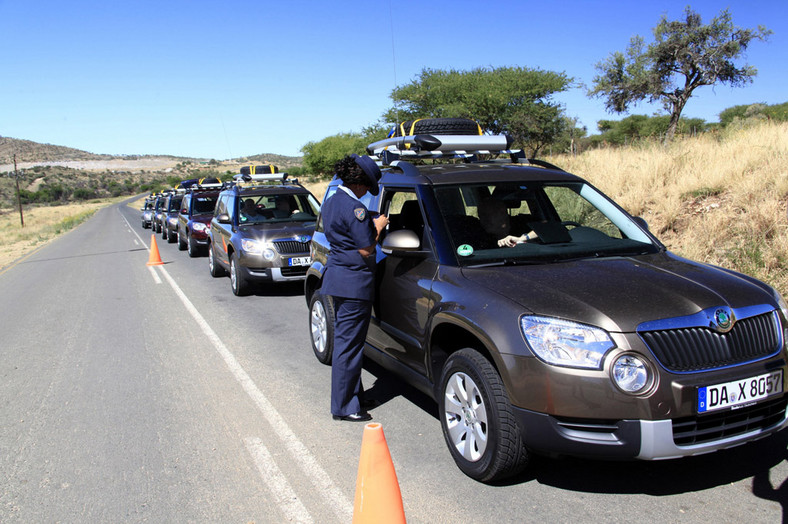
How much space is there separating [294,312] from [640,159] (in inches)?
311

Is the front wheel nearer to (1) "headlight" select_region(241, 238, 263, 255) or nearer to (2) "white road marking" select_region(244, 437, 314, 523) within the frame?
(1) "headlight" select_region(241, 238, 263, 255)

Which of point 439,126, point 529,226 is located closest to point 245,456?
point 529,226

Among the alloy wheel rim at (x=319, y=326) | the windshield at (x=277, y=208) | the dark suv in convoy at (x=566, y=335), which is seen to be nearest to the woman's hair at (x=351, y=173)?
the dark suv in convoy at (x=566, y=335)

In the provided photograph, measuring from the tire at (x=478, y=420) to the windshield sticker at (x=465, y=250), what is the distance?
747 mm

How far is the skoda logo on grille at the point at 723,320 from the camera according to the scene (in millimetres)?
3197

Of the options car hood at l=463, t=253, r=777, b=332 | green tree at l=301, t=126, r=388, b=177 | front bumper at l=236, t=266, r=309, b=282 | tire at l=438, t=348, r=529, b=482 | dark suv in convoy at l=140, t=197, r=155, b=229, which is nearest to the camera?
car hood at l=463, t=253, r=777, b=332

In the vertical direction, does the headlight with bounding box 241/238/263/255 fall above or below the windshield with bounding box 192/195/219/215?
below

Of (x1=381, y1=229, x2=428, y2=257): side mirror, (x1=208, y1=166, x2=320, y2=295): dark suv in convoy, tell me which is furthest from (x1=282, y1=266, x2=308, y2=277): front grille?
(x1=381, y1=229, x2=428, y2=257): side mirror

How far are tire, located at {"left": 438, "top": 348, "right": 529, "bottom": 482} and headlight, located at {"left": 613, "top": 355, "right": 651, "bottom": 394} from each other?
0.61 m

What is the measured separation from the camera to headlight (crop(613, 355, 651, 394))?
119 inches

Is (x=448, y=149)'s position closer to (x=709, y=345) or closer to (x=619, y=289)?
(x=619, y=289)

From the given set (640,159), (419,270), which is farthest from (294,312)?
(640,159)

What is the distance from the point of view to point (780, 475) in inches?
140

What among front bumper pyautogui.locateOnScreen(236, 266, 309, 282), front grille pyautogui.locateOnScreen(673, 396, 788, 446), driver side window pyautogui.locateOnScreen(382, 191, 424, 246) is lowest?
front bumper pyautogui.locateOnScreen(236, 266, 309, 282)
